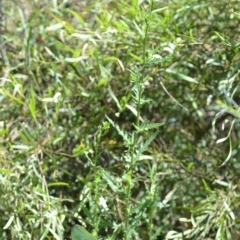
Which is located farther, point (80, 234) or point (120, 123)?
point (120, 123)

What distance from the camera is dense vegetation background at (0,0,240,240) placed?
1.24m

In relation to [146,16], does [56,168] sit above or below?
below

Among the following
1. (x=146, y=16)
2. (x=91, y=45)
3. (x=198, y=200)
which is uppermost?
(x=146, y=16)

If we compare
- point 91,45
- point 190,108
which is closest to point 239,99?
point 190,108

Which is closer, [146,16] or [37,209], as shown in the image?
[146,16]

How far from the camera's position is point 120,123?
1.48 metres

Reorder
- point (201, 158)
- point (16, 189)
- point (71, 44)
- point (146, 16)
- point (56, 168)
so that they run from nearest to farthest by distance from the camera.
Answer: point (146, 16), point (16, 189), point (56, 168), point (201, 158), point (71, 44)

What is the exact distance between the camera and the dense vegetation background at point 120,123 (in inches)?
48.9

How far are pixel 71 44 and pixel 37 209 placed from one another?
1.56ft

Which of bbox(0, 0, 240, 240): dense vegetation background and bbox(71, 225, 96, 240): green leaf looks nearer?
bbox(71, 225, 96, 240): green leaf

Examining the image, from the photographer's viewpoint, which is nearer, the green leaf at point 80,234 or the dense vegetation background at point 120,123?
the green leaf at point 80,234

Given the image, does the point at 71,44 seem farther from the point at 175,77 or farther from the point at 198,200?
the point at 198,200

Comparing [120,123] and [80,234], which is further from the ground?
[80,234]

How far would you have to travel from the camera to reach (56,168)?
52.7 inches
